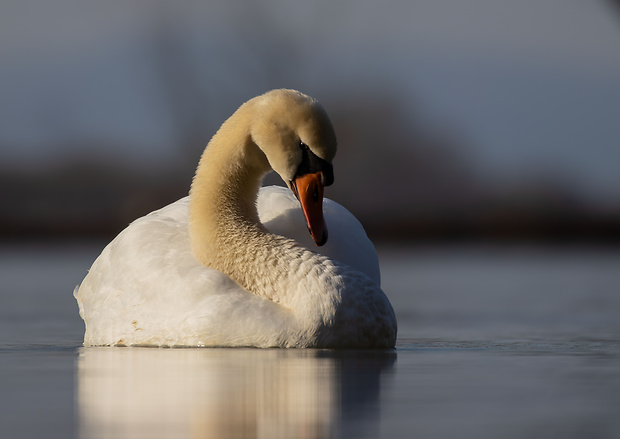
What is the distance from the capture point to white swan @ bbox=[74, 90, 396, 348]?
673 centimetres

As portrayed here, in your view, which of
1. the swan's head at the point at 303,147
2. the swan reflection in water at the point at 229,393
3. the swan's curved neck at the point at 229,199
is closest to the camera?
the swan reflection in water at the point at 229,393

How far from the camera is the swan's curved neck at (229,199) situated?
732 cm

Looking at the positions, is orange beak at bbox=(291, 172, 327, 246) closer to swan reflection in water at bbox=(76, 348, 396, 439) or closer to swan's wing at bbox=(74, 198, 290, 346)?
swan's wing at bbox=(74, 198, 290, 346)

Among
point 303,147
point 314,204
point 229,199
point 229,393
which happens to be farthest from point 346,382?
point 229,199

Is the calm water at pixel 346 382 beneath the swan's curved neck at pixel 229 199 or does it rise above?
beneath

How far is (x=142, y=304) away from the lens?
7.18 m

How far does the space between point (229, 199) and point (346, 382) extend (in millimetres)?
2530

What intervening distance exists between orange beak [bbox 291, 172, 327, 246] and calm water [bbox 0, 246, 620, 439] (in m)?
0.78

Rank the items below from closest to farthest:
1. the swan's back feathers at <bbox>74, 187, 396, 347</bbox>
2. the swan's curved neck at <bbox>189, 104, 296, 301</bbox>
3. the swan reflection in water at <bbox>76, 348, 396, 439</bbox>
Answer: the swan reflection in water at <bbox>76, 348, 396, 439</bbox> → the swan's back feathers at <bbox>74, 187, 396, 347</bbox> → the swan's curved neck at <bbox>189, 104, 296, 301</bbox>

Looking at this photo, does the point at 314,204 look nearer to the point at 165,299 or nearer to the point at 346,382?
the point at 165,299

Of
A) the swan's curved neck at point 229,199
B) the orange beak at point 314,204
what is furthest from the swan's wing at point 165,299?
the orange beak at point 314,204

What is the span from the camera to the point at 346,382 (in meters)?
5.17

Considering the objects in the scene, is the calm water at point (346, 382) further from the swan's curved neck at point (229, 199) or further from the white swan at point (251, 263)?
the swan's curved neck at point (229, 199)

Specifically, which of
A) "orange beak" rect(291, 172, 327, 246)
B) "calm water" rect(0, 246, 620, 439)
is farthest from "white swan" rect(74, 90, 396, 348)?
"calm water" rect(0, 246, 620, 439)
